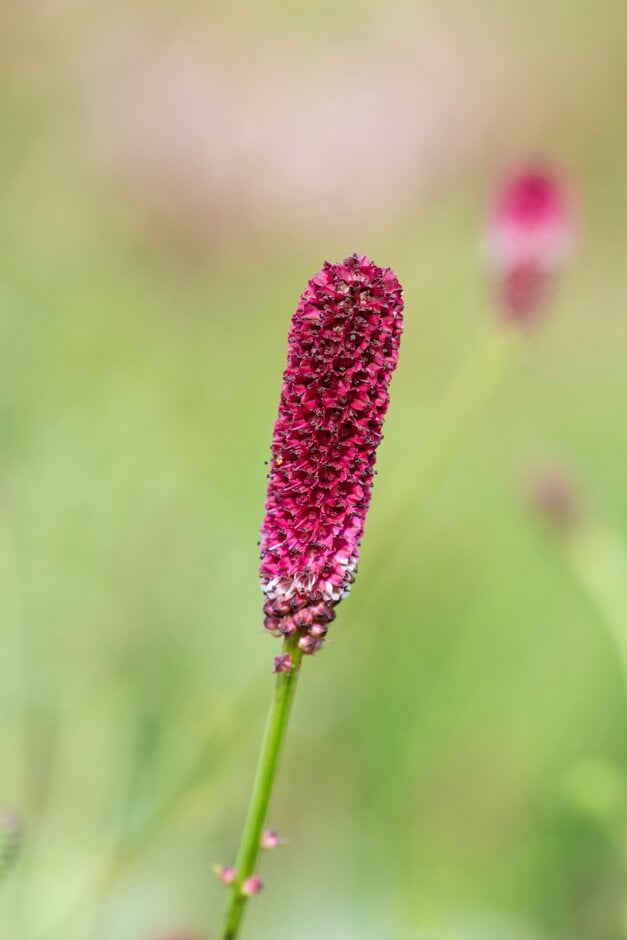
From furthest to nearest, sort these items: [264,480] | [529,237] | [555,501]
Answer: [264,480]
[529,237]
[555,501]

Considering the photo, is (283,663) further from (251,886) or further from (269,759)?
(251,886)

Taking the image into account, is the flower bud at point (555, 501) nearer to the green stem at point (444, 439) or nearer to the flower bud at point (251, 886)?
the green stem at point (444, 439)

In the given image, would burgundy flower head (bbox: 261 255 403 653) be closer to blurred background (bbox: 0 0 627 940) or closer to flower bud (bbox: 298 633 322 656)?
flower bud (bbox: 298 633 322 656)

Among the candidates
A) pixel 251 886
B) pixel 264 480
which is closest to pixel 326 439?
pixel 251 886

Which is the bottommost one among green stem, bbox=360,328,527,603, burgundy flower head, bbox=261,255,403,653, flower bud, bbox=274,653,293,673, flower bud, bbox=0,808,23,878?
flower bud, bbox=0,808,23,878

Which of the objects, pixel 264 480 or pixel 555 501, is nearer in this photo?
pixel 555 501

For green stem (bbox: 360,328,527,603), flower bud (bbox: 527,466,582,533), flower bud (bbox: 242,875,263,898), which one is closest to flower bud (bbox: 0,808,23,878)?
flower bud (bbox: 242,875,263,898)
